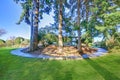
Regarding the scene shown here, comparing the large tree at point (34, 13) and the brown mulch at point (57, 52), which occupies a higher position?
the large tree at point (34, 13)

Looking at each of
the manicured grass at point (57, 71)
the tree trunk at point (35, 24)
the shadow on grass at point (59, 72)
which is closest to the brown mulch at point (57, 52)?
the tree trunk at point (35, 24)

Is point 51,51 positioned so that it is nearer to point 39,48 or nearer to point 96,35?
point 39,48

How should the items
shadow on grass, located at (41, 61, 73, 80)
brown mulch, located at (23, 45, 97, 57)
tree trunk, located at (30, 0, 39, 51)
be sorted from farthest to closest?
tree trunk, located at (30, 0, 39, 51) < brown mulch, located at (23, 45, 97, 57) < shadow on grass, located at (41, 61, 73, 80)

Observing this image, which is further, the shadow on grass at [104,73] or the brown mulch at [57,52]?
the brown mulch at [57,52]

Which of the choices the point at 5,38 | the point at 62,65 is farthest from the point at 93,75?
the point at 5,38

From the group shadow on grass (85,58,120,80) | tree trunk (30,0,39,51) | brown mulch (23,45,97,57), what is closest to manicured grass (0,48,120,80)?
shadow on grass (85,58,120,80)

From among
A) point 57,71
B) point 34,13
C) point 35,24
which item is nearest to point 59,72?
point 57,71

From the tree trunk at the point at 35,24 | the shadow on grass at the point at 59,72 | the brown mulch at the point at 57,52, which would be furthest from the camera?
the tree trunk at the point at 35,24

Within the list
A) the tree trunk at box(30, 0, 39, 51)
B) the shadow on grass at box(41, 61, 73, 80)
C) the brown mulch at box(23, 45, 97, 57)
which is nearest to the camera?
the shadow on grass at box(41, 61, 73, 80)

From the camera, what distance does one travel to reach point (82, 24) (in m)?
14.3

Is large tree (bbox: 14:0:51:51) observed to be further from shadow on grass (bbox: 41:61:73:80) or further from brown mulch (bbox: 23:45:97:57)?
shadow on grass (bbox: 41:61:73:80)

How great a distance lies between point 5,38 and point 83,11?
465 inches

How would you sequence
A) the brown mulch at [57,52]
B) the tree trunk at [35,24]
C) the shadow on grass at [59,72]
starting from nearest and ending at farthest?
the shadow on grass at [59,72] → the brown mulch at [57,52] → the tree trunk at [35,24]

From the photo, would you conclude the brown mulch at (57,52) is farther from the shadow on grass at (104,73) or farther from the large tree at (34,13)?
the shadow on grass at (104,73)
